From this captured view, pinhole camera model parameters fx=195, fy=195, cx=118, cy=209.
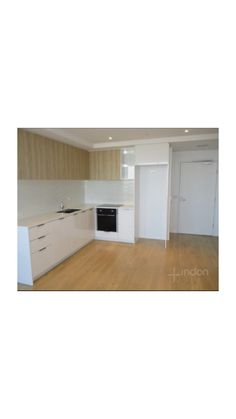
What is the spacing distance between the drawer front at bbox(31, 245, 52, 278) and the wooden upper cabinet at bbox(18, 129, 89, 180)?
1.10 m

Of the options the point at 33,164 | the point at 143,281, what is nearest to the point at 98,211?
the point at 33,164

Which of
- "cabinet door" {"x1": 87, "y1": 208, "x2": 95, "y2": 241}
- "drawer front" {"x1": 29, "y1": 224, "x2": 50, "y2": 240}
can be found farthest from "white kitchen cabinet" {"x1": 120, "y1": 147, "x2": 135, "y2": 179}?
"drawer front" {"x1": 29, "y1": 224, "x2": 50, "y2": 240}

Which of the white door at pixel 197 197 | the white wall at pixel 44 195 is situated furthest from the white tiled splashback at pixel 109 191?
the white door at pixel 197 197

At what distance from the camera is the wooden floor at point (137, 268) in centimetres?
264

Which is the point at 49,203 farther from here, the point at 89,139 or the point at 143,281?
the point at 143,281

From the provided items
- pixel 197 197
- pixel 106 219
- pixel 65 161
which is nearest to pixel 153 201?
pixel 106 219

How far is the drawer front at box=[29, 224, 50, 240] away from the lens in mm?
2637

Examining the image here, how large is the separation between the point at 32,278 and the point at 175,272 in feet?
6.82

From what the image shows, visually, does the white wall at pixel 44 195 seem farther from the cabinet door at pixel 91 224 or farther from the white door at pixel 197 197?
the white door at pixel 197 197

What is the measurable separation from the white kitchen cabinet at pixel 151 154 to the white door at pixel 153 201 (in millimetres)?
344

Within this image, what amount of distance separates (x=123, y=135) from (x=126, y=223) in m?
1.84

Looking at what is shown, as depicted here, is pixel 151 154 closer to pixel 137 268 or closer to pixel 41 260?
pixel 137 268

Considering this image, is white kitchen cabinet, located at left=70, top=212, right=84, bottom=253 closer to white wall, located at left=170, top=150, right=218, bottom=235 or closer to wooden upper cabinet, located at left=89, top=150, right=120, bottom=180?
wooden upper cabinet, located at left=89, top=150, right=120, bottom=180

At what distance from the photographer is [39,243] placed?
2795 mm
